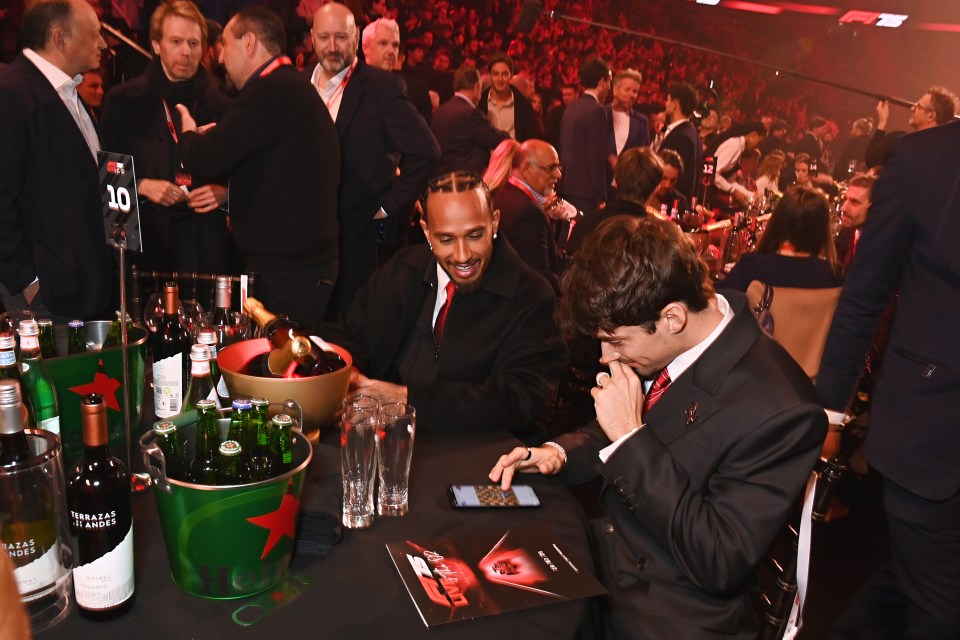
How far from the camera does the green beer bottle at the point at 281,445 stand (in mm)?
1037

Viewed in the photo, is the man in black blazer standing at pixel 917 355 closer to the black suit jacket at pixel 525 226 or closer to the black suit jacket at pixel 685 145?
the black suit jacket at pixel 525 226

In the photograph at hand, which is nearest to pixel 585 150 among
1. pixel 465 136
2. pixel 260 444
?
pixel 465 136

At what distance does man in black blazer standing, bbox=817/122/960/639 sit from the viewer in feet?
5.28

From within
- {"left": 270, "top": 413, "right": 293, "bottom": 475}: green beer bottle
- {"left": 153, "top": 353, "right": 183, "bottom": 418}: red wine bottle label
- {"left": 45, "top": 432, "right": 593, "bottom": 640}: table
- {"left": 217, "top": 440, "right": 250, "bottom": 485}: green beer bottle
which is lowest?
{"left": 45, "top": 432, "right": 593, "bottom": 640}: table

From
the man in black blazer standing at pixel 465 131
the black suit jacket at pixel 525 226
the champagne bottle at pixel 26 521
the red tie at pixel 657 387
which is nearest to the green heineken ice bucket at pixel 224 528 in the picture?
the champagne bottle at pixel 26 521

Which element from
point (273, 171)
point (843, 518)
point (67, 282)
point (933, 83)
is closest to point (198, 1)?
point (273, 171)

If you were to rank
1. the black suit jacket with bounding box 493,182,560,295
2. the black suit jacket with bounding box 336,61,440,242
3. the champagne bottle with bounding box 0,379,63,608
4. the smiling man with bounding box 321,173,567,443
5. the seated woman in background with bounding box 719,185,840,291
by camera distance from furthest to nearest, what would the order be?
1. the black suit jacket with bounding box 336,61,440,242
2. the black suit jacket with bounding box 493,182,560,295
3. the seated woman in background with bounding box 719,185,840,291
4. the smiling man with bounding box 321,173,567,443
5. the champagne bottle with bounding box 0,379,63,608

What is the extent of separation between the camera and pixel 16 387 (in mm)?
858

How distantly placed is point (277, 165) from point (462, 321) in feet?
4.00

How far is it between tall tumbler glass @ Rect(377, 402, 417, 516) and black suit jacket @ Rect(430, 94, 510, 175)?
146 inches

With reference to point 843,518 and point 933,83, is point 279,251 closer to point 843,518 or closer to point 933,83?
point 843,518

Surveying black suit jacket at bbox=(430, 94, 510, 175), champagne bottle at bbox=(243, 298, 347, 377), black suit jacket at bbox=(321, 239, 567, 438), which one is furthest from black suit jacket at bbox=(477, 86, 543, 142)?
champagne bottle at bbox=(243, 298, 347, 377)

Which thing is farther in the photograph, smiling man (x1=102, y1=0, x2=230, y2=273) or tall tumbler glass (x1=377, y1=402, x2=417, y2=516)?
smiling man (x1=102, y1=0, x2=230, y2=273)

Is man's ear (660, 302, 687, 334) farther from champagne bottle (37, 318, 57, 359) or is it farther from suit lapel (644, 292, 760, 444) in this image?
champagne bottle (37, 318, 57, 359)
